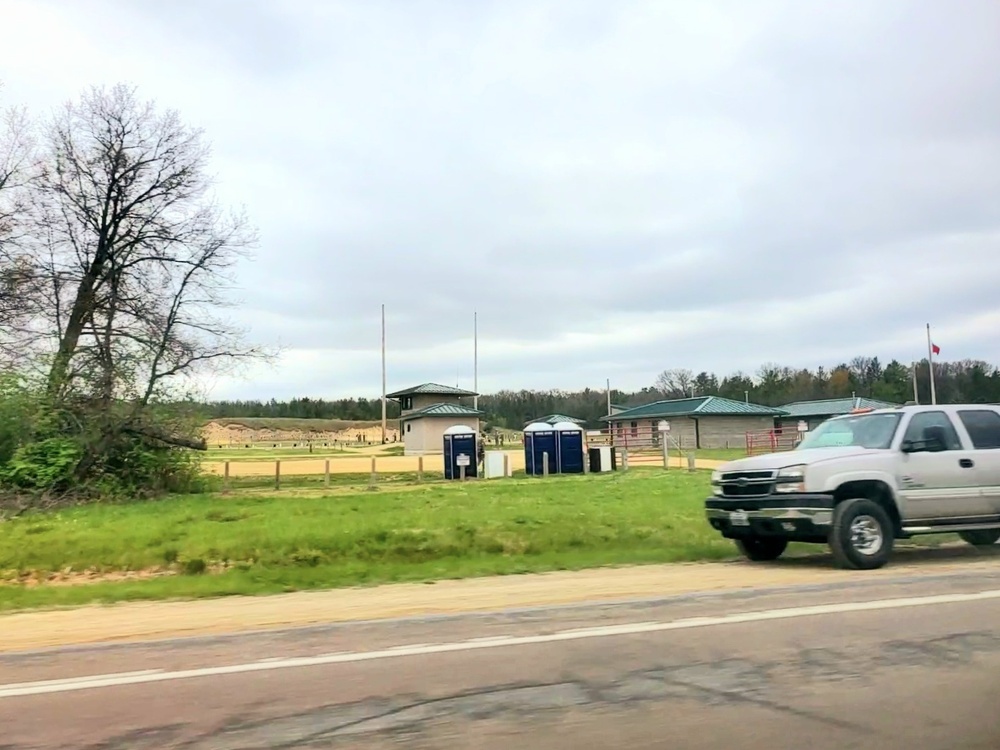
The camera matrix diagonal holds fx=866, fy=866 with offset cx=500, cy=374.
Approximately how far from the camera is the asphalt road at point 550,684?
487 cm

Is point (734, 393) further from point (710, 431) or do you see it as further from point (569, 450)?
point (569, 450)

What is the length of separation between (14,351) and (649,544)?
19180mm

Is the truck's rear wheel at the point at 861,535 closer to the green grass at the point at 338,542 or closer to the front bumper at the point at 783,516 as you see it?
the front bumper at the point at 783,516

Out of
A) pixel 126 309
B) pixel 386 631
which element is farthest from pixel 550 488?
pixel 386 631

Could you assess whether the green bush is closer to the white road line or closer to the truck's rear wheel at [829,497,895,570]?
Result: the white road line

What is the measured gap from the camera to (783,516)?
417 inches

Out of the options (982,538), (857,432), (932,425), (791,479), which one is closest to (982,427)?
(932,425)

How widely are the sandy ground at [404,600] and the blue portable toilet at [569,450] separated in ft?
70.9

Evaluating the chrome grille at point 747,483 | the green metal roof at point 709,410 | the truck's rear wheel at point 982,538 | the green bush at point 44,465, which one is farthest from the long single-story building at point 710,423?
the chrome grille at point 747,483

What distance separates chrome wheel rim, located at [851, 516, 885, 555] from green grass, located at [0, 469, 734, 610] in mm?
2201

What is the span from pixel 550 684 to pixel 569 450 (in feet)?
91.2

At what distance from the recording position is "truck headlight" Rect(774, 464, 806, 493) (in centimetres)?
1064

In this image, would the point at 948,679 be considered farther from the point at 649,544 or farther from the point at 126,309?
the point at 126,309

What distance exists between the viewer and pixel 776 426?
64.1 m
